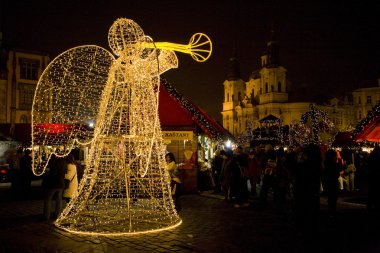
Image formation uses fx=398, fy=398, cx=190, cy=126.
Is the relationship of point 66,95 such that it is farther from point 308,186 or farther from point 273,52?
point 273,52

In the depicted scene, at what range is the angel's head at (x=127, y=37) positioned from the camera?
8094mm

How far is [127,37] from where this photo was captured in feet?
26.9

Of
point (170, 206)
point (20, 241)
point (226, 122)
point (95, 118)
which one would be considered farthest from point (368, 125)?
point (226, 122)

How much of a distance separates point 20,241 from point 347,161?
15090mm

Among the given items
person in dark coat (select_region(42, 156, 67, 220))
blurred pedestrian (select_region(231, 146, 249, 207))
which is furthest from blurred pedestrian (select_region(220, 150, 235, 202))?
person in dark coat (select_region(42, 156, 67, 220))

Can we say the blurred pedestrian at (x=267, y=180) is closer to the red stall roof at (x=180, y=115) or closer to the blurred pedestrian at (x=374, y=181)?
the blurred pedestrian at (x=374, y=181)

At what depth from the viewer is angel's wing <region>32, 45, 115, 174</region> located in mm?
8008

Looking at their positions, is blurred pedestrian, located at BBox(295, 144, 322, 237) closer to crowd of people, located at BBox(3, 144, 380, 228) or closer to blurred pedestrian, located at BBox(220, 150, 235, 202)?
crowd of people, located at BBox(3, 144, 380, 228)

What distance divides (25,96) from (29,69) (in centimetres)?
277

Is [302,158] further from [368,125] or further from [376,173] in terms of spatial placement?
[368,125]

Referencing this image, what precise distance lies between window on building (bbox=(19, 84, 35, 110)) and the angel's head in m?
34.9

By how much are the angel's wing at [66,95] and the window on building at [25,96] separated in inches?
1346

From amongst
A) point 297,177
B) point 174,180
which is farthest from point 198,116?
point 297,177

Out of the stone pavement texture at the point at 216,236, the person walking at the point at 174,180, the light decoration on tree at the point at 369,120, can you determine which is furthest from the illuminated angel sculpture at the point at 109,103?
the light decoration on tree at the point at 369,120
